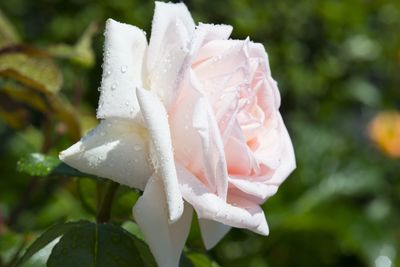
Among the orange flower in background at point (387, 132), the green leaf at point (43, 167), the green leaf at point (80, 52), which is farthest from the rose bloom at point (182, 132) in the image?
the orange flower in background at point (387, 132)

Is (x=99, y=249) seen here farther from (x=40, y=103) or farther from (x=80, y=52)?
(x=80, y=52)

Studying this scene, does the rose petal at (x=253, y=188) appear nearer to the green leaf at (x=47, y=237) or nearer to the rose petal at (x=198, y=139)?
the rose petal at (x=198, y=139)

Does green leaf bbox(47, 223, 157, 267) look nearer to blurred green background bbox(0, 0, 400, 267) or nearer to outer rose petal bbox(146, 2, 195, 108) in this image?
outer rose petal bbox(146, 2, 195, 108)

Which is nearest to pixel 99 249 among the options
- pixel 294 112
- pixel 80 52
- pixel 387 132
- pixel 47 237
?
pixel 47 237

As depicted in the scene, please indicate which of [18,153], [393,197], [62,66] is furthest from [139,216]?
[393,197]

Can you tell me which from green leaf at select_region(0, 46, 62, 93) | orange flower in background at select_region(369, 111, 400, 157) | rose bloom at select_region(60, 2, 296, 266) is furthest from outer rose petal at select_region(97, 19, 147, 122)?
orange flower in background at select_region(369, 111, 400, 157)

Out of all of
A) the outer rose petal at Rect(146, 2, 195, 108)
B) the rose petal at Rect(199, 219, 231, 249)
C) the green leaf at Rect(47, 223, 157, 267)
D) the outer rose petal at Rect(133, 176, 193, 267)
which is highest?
the outer rose petal at Rect(146, 2, 195, 108)
